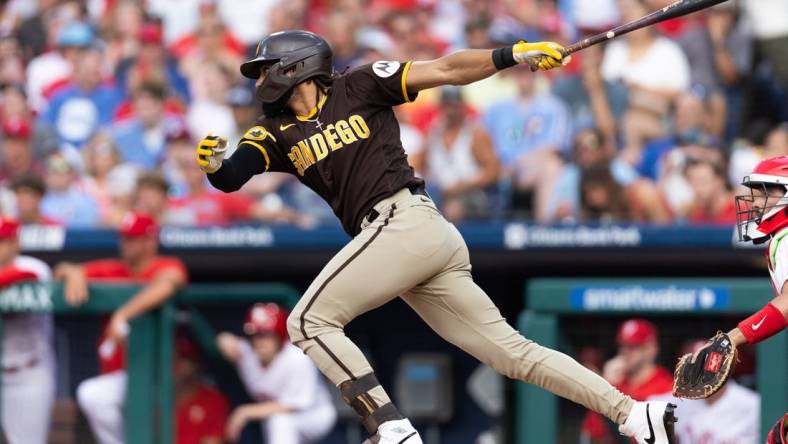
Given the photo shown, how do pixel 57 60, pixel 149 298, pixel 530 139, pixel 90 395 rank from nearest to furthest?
pixel 149 298
pixel 90 395
pixel 530 139
pixel 57 60

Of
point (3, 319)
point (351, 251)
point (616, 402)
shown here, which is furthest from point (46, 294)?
point (616, 402)

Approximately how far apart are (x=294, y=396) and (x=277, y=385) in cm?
14

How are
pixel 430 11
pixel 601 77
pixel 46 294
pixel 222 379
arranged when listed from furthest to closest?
pixel 430 11 < pixel 601 77 < pixel 222 379 < pixel 46 294

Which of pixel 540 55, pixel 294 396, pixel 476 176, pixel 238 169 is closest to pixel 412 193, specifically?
pixel 238 169

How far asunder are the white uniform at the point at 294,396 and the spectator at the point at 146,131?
8.60ft

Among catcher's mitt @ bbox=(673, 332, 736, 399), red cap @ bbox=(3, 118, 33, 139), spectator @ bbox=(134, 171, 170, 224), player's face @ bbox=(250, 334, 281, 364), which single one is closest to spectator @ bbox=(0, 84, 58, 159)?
red cap @ bbox=(3, 118, 33, 139)

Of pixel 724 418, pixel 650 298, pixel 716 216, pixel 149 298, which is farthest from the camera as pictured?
pixel 716 216

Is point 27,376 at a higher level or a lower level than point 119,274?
lower

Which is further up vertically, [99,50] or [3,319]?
[99,50]

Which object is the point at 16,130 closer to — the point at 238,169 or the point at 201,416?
the point at 201,416

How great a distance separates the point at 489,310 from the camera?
206 inches

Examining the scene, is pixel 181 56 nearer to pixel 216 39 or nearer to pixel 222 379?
pixel 216 39

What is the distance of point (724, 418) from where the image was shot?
6.67 metres

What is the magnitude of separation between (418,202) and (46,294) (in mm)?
3173
